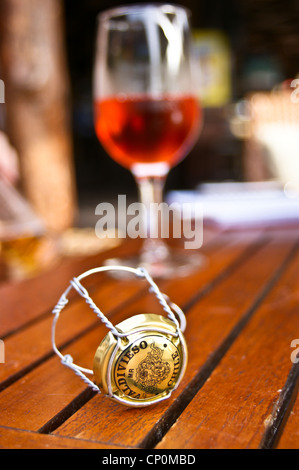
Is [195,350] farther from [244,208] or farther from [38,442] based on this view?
[244,208]

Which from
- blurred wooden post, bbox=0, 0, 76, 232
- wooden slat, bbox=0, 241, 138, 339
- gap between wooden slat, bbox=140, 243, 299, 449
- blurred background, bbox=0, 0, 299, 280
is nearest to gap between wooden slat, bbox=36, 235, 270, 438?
gap between wooden slat, bbox=140, 243, 299, 449

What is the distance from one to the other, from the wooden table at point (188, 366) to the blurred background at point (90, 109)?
1.60 ft

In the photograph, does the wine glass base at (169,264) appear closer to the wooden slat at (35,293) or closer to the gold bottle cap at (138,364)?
the wooden slat at (35,293)

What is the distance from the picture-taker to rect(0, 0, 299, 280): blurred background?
8.06ft

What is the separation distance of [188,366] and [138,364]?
0.32 ft

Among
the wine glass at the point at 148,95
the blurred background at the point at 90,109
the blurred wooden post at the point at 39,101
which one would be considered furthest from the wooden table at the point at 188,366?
the blurred wooden post at the point at 39,101

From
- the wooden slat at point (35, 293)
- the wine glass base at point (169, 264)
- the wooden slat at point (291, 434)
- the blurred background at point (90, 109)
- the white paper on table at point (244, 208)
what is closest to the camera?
the wooden slat at point (291, 434)

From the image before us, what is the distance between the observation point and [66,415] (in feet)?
1.34

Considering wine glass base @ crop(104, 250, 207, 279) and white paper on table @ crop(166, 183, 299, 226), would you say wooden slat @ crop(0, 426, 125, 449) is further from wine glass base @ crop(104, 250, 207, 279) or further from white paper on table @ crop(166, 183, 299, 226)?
white paper on table @ crop(166, 183, 299, 226)

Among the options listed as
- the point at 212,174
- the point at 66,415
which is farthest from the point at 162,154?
the point at 212,174

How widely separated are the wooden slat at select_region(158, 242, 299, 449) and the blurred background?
2.02ft

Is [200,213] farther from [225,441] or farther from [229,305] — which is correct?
[225,441]

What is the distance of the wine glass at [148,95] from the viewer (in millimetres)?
833

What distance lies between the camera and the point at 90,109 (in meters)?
8.48
